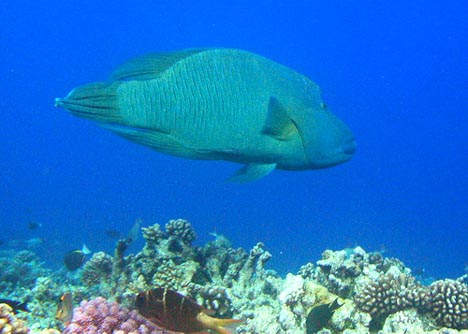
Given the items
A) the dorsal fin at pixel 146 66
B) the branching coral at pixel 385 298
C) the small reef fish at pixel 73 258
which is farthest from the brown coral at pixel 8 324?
the small reef fish at pixel 73 258

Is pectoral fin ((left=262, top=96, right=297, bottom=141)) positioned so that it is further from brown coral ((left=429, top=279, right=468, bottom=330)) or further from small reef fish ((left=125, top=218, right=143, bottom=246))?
small reef fish ((left=125, top=218, right=143, bottom=246))

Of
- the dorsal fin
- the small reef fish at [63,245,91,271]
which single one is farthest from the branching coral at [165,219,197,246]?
the small reef fish at [63,245,91,271]

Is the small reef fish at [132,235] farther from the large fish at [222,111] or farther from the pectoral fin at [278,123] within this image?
the pectoral fin at [278,123]

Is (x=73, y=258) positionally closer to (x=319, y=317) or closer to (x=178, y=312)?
(x=319, y=317)

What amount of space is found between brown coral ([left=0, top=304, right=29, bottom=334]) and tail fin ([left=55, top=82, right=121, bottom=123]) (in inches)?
55.9

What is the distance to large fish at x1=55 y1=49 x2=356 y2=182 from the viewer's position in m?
2.91

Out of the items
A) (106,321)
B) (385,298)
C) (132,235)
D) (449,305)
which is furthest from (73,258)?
(449,305)

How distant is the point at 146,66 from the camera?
3.13 meters

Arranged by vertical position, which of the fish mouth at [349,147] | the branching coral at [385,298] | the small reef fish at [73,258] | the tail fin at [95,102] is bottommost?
the branching coral at [385,298]

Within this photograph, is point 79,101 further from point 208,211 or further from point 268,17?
point 268,17

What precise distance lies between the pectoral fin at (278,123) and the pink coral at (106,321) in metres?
1.67

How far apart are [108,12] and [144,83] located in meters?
125

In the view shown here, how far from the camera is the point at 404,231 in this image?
193ft

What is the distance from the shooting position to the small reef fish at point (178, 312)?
2.91 metres
